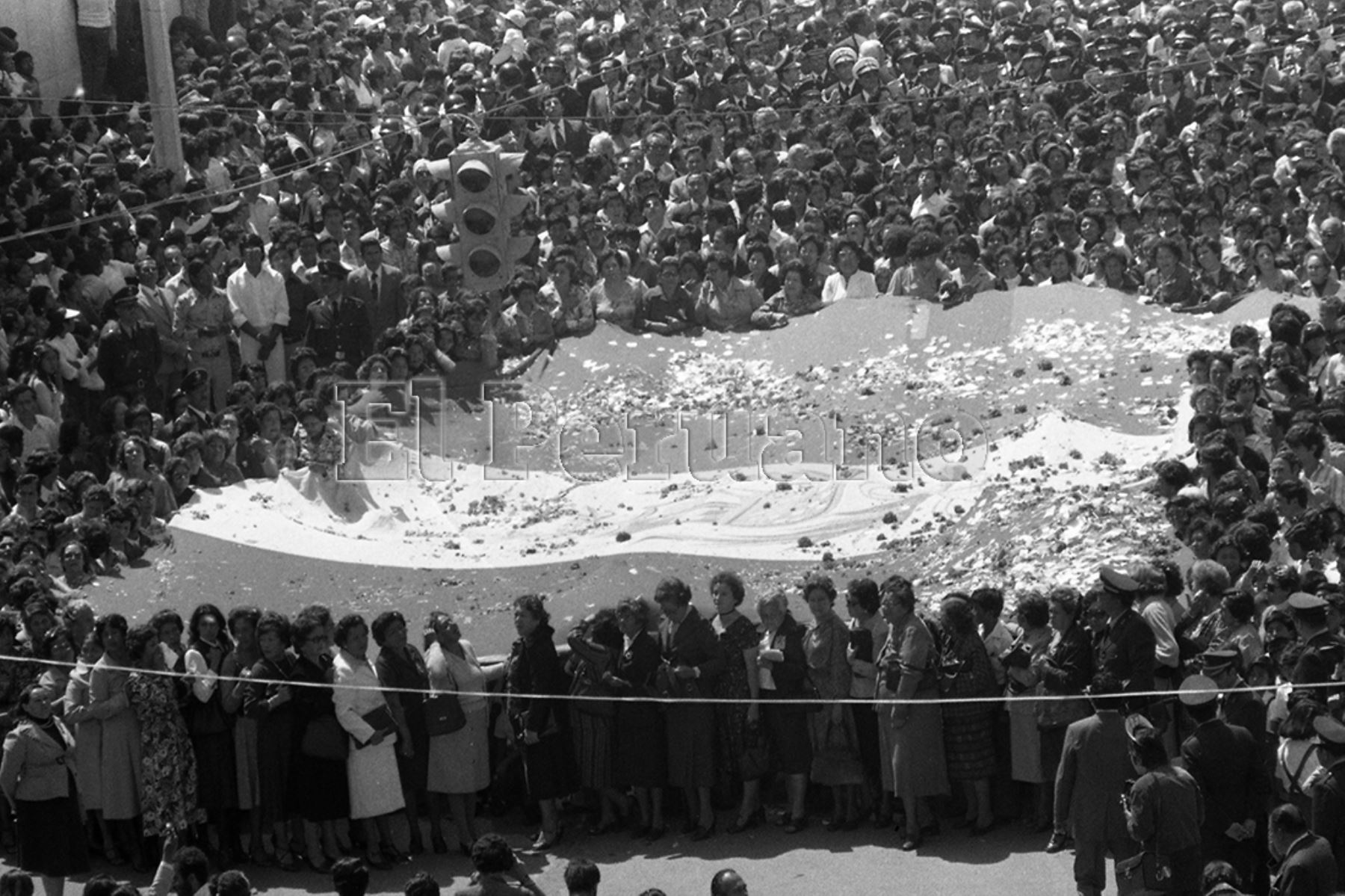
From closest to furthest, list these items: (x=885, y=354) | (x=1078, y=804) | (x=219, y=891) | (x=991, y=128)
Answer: (x=219, y=891) < (x=1078, y=804) < (x=885, y=354) < (x=991, y=128)

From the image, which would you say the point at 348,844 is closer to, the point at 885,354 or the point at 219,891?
the point at 219,891

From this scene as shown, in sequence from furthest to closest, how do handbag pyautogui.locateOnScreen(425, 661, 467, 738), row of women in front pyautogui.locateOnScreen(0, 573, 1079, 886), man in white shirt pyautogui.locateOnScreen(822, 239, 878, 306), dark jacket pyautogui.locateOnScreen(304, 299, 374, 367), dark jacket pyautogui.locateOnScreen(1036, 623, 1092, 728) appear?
man in white shirt pyautogui.locateOnScreen(822, 239, 878, 306), dark jacket pyautogui.locateOnScreen(304, 299, 374, 367), handbag pyautogui.locateOnScreen(425, 661, 467, 738), row of women in front pyautogui.locateOnScreen(0, 573, 1079, 886), dark jacket pyautogui.locateOnScreen(1036, 623, 1092, 728)

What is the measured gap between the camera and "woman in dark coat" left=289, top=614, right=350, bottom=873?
1308cm

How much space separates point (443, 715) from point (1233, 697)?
14.2 ft

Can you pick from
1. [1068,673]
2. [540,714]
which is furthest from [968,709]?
[540,714]

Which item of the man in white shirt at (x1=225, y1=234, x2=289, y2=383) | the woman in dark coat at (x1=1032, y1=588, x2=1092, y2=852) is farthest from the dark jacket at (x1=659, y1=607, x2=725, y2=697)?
the man in white shirt at (x1=225, y1=234, x2=289, y2=383)

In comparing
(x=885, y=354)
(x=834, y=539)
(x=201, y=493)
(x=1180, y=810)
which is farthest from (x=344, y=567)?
(x=1180, y=810)

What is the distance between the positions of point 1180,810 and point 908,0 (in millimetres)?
15926

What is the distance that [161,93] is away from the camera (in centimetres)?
2133

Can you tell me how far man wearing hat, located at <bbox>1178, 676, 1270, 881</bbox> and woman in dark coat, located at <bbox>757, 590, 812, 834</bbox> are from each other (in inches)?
105

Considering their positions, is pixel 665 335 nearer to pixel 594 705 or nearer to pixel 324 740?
pixel 594 705

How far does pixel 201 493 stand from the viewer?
16484mm

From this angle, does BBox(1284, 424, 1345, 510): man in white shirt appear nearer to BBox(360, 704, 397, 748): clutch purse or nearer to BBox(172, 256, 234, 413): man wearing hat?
BBox(360, 704, 397, 748): clutch purse

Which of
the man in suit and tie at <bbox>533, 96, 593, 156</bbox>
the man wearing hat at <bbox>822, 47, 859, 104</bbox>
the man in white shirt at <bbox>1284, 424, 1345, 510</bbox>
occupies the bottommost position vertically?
the man in white shirt at <bbox>1284, 424, 1345, 510</bbox>
